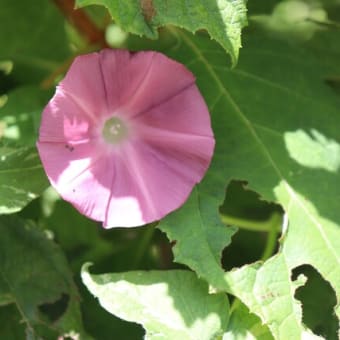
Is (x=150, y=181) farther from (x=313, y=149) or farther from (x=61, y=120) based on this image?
(x=313, y=149)

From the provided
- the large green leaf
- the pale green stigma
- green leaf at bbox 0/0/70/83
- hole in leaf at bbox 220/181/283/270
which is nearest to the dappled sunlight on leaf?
the large green leaf

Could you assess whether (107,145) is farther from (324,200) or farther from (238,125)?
(324,200)

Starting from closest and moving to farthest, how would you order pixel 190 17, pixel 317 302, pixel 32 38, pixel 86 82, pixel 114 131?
pixel 190 17, pixel 86 82, pixel 114 131, pixel 317 302, pixel 32 38

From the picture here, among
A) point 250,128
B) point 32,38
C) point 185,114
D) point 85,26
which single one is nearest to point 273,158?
point 250,128

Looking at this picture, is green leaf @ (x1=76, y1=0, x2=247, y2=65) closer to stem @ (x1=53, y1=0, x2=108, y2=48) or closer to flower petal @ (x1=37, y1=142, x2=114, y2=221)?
flower petal @ (x1=37, y1=142, x2=114, y2=221)

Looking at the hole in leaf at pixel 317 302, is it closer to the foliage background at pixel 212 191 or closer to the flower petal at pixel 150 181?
the foliage background at pixel 212 191

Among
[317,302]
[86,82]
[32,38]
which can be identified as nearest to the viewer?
[86,82]

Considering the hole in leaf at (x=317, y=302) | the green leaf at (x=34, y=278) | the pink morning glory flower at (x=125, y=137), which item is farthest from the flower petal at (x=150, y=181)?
the hole in leaf at (x=317, y=302)
